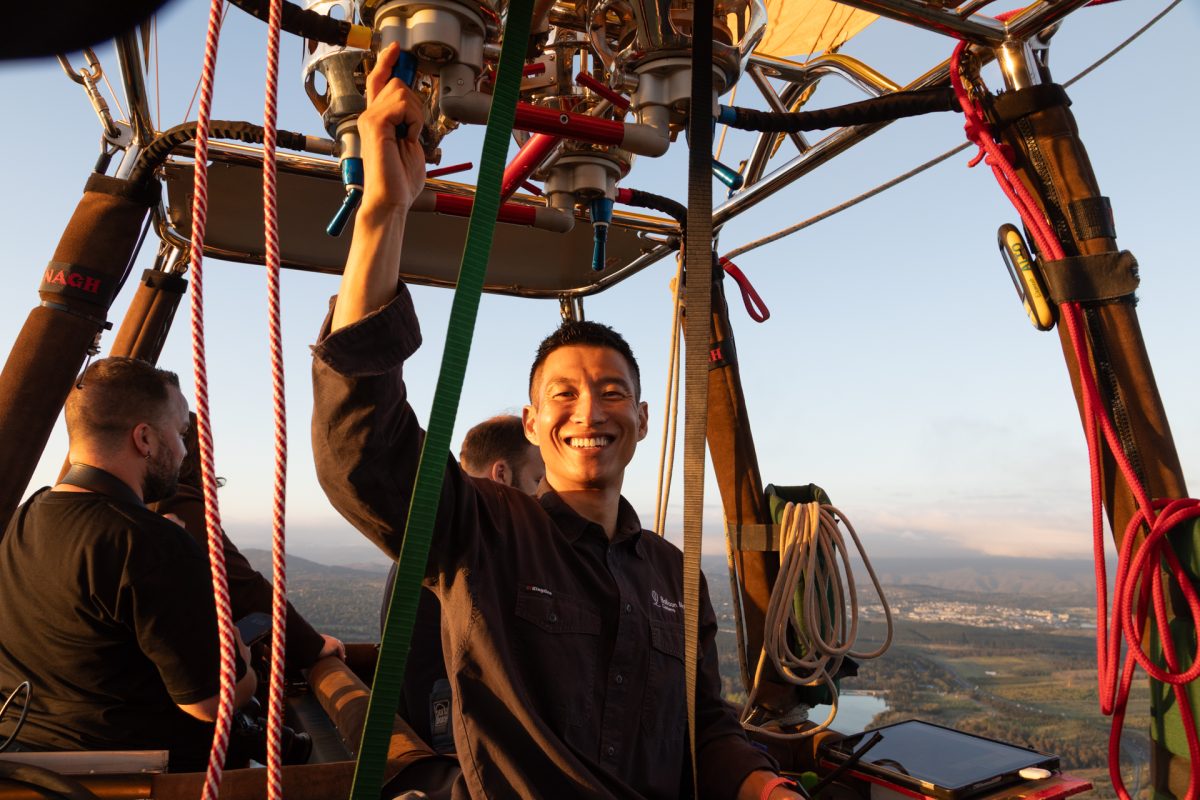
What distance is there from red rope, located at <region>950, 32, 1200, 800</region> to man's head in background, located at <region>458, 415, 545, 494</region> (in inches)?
62.3

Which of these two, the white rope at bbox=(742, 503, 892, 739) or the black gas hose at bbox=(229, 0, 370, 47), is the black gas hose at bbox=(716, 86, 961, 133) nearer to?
the black gas hose at bbox=(229, 0, 370, 47)

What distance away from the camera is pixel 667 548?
5.41 ft

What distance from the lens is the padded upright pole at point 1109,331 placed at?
56.2 inches

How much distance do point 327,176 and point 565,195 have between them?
790 millimetres

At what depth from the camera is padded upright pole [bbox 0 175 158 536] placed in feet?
6.16

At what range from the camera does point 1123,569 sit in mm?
1412

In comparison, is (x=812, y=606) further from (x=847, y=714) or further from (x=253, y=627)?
(x=253, y=627)

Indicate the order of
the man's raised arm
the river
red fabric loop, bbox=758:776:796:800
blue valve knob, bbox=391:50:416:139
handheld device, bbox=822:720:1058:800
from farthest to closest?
the river < handheld device, bbox=822:720:1058:800 < red fabric loop, bbox=758:776:796:800 < blue valve knob, bbox=391:50:416:139 < the man's raised arm

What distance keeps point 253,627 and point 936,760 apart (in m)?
1.68

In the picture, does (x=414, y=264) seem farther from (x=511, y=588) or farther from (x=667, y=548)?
(x=511, y=588)

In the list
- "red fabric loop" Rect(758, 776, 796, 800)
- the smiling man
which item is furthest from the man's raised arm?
"red fabric loop" Rect(758, 776, 796, 800)

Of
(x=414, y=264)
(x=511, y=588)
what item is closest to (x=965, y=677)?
(x=414, y=264)

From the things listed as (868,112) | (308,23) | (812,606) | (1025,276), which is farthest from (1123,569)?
(308,23)

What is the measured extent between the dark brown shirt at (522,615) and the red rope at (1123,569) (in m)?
0.58
